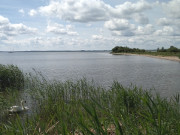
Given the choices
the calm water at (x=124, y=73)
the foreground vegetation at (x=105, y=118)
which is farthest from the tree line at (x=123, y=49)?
the foreground vegetation at (x=105, y=118)

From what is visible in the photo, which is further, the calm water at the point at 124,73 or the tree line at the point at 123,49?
the tree line at the point at 123,49

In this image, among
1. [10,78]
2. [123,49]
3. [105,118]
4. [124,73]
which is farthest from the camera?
[123,49]

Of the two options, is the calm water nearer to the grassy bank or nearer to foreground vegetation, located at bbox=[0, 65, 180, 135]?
foreground vegetation, located at bbox=[0, 65, 180, 135]

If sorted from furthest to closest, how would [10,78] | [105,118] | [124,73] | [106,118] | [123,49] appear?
[123,49]
[124,73]
[10,78]
[106,118]
[105,118]

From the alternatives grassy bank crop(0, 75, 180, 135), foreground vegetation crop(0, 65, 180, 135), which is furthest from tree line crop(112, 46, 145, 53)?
grassy bank crop(0, 75, 180, 135)

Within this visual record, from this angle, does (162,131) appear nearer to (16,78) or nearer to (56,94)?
(56,94)

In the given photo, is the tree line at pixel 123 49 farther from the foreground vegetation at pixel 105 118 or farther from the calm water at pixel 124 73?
the foreground vegetation at pixel 105 118

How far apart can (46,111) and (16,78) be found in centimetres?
850

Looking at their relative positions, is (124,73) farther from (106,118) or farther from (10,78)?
(106,118)

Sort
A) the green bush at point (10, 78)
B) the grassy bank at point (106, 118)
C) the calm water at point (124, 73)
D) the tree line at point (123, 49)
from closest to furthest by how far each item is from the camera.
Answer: the grassy bank at point (106, 118) → the green bush at point (10, 78) → the calm water at point (124, 73) → the tree line at point (123, 49)

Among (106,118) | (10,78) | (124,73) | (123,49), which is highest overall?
(123,49)

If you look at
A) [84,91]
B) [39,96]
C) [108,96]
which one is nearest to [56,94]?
[39,96]

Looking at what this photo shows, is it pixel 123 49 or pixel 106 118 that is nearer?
pixel 106 118

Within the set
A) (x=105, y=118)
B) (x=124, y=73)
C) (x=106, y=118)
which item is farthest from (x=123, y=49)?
(x=105, y=118)
